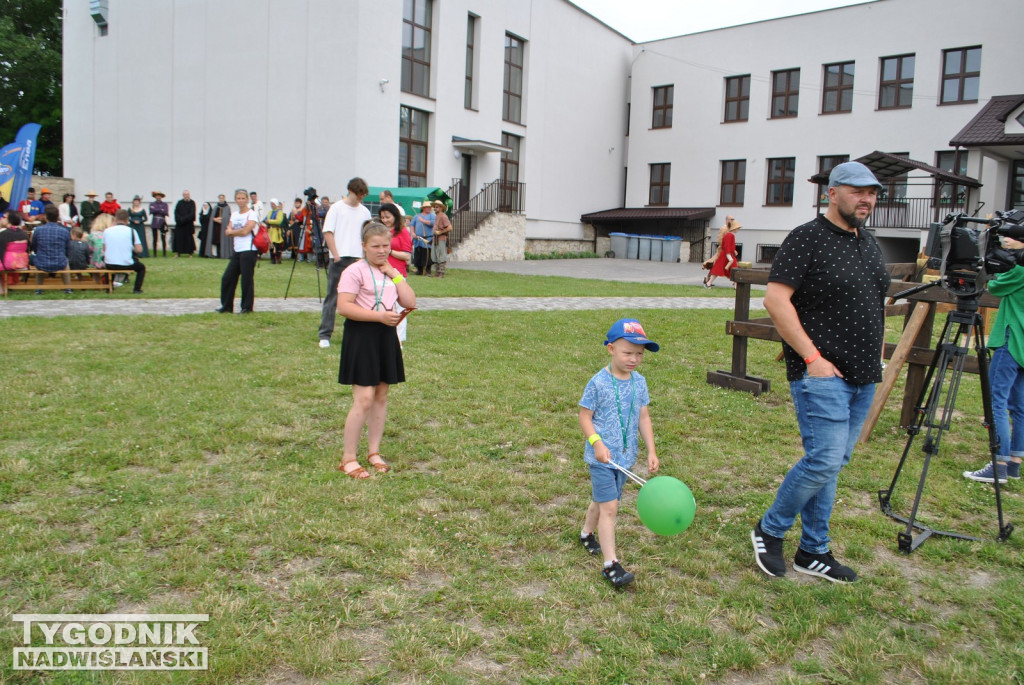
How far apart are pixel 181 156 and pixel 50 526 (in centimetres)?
2843

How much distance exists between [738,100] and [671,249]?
7977 millimetres

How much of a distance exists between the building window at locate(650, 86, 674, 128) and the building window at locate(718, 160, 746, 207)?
3932 millimetres

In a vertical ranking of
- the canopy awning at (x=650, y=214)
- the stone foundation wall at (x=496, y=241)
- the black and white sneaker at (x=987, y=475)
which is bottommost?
the black and white sneaker at (x=987, y=475)

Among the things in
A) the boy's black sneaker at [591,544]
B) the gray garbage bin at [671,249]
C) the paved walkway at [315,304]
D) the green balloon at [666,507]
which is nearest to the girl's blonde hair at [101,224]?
the paved walkway at [315,304]

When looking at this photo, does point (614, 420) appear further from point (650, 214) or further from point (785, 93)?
point (785, 93)

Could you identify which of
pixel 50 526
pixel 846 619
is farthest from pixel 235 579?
pixel 846 619

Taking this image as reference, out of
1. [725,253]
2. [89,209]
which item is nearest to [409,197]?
[725,253]

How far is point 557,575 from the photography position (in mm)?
3795

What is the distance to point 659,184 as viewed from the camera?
3928 cm

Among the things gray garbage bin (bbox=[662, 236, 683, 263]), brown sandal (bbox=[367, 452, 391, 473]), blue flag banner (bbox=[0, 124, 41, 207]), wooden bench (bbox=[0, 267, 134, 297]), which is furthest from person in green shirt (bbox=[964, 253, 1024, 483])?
gray garbage bin (bbox=[662, 236, 683, 263])

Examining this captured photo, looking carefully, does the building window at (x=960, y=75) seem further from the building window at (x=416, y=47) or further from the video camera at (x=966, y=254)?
the video camera at (x=966, y=254)

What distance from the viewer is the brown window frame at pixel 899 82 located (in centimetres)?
3150

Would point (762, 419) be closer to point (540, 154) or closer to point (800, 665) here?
point (800, 665)

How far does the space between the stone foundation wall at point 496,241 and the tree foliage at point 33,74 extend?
27.0m
